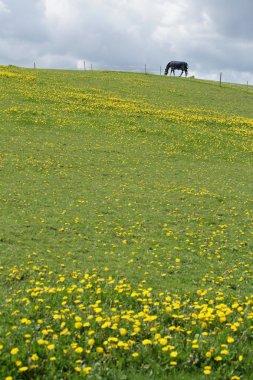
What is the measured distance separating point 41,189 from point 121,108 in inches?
999

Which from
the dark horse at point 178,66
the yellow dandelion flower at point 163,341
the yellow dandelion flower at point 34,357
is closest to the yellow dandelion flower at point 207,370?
the yellow dandelion flower at point 163,341

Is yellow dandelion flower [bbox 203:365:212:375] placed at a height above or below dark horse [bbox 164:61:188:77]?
below

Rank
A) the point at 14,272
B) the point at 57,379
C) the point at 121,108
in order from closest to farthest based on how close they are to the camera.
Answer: the point at 57,379, the point at 14,272, the point at 121,108

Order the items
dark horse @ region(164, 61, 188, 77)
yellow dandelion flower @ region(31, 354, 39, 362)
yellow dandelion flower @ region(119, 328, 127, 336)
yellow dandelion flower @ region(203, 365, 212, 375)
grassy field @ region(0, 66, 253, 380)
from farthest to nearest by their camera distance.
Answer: dark horse @ region(164, 61, 188, 77) < yellow dandelion flower @ region(119, 328, 127, 336) < grassy field @ region(0, 66, 253, 380) < yellow dandelion flower @ region(31, 354, 39, 362) < yellow dandelion flower @ region(203, 365, 212, 375)

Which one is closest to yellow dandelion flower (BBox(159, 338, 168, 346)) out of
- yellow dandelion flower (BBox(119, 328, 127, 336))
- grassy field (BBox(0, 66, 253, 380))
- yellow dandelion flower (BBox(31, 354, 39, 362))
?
grassy field (BBox(0, 66, 253, 380))

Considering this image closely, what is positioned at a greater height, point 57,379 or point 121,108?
point 121,108

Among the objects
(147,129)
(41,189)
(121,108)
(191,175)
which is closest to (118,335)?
(41,189)

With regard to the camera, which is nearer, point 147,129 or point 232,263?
point 232,263

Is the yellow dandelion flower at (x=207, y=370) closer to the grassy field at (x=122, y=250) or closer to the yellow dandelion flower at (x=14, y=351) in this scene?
the grassy field at (x=122, y=250)

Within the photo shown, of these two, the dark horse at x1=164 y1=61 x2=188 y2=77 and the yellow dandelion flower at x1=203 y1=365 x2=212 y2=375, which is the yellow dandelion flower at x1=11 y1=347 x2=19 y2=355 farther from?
the dark horse at x1=164 y1=61 x2=188 y2=77

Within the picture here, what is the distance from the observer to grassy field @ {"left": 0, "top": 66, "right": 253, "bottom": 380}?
6.94 meters

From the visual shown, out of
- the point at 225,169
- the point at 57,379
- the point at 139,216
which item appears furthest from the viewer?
the point at 225,169

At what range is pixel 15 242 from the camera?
13.1m

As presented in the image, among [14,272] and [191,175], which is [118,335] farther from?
[191,175]
